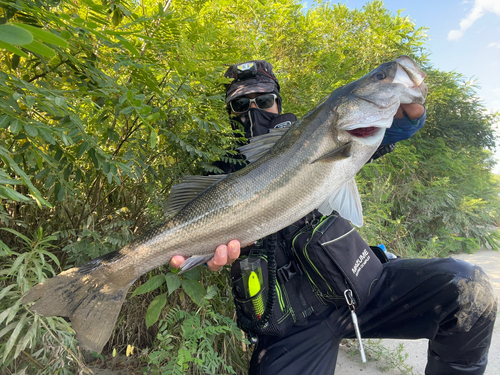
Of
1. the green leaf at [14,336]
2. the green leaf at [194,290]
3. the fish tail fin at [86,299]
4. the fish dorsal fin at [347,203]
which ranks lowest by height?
the green leaf at [14,336]

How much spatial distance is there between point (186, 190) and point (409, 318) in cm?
214

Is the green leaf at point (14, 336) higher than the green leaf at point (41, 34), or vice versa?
the green leaf at point (41, 34)

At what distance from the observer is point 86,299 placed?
1.90m

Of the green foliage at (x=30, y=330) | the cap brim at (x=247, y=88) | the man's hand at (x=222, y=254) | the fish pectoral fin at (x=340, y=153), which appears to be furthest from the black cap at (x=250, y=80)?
the green foliage at (x=30, y=330)

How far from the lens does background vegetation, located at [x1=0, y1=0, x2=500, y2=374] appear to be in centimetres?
A: 165

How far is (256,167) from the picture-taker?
6.83 ft

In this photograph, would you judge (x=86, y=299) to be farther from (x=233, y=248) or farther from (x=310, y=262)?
(x=310, y=262)

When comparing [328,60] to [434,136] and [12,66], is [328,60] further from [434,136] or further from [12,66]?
[434,136]

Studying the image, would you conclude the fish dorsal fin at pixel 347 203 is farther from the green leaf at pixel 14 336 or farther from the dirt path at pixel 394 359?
the green leaf at pixel 14 336

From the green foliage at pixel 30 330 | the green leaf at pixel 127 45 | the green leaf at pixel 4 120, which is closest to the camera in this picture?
the green leaf at pixel 4 120

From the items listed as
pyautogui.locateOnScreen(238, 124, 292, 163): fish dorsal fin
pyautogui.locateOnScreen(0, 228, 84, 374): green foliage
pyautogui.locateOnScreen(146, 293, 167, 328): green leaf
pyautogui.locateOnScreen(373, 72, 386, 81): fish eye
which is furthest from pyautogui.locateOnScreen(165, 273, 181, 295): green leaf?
pyautogui.locateOnScreen(373, 72, 386, 81): fish eye

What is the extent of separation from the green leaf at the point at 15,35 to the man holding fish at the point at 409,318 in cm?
152

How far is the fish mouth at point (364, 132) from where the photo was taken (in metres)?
2.03

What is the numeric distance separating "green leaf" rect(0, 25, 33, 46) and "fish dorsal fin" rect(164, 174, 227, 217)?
1.46 metres
